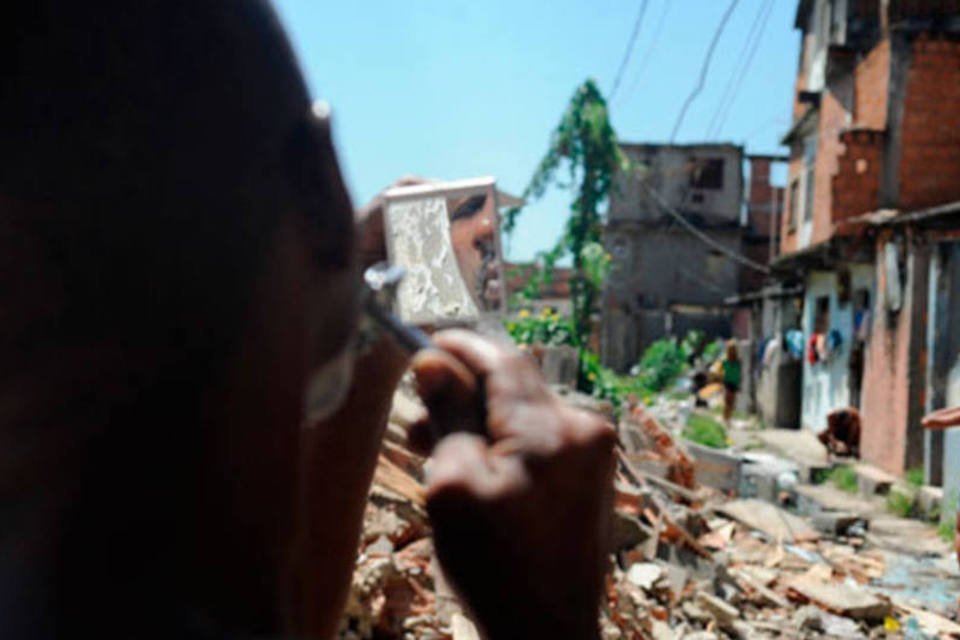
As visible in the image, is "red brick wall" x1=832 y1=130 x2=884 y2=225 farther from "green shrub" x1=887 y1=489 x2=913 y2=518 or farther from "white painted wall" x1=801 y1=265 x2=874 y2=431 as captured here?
"green shrub" x1=887 y1=489 x2=913 y2=518

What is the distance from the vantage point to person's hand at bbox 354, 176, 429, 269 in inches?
60.2

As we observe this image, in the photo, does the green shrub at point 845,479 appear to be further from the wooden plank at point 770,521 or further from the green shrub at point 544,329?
the green shrub at point 544,329

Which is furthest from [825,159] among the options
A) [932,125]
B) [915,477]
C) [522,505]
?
[522,505]

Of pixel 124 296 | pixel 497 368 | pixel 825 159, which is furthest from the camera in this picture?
pixel 825 159

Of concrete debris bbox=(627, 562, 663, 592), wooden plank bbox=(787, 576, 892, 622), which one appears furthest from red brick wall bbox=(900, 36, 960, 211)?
concrete debris bbox=(627, 562, 663, 592)

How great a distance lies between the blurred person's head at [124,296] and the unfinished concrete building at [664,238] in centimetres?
3150

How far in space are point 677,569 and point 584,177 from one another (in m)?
12.3

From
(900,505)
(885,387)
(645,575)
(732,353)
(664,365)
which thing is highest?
(885,387)

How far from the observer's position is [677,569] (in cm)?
672

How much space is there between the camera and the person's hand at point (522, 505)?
0.83 m

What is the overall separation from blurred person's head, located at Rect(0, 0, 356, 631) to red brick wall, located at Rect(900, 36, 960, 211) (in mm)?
15669

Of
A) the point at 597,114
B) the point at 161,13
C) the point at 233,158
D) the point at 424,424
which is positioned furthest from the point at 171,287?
the point at 597,114

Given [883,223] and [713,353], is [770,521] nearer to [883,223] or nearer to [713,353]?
[883,223]

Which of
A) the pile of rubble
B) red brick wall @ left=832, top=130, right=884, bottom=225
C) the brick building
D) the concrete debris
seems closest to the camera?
the pile of rubble
